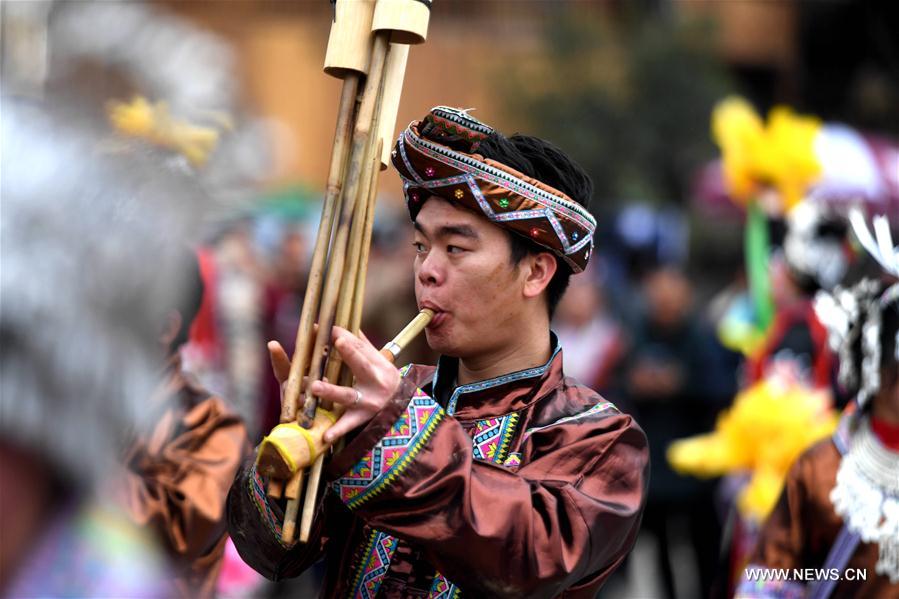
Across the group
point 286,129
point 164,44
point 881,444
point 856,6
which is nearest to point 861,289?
point 881,444

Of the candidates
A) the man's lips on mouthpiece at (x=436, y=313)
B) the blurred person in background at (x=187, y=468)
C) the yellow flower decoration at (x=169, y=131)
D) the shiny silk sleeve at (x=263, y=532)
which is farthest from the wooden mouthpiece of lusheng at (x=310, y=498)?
the yellow flower decoration at (x=169, y=131)

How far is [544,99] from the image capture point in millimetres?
17672

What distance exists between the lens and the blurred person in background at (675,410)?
7.82 metres

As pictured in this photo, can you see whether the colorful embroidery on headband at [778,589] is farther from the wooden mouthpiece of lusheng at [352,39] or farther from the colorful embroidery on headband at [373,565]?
the wooden mouthpiece of lusheng at [352,39]

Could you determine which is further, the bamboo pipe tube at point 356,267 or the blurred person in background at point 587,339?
the blurred person in background at point 587,339

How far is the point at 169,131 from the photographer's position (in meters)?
4.61

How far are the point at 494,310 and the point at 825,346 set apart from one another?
166 inches

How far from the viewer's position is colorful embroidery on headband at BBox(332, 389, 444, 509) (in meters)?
2.37

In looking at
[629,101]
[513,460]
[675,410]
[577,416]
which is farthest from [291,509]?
[629,101]

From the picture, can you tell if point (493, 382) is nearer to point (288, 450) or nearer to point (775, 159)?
point (288, 450)

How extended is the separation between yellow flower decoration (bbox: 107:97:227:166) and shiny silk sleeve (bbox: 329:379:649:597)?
80.8 inches

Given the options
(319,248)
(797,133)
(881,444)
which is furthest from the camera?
(797,133)

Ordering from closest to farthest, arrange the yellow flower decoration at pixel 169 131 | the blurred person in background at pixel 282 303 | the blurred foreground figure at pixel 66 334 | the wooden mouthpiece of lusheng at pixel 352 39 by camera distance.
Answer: the blurred foreground figure at pixel 66 334
the wooden mouthpiece of lusheng at pixel 352 39
the yellow flower decoration at pixel 169 131
the blurred person in background at pixel 282 303

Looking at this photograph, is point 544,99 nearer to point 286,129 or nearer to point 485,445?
point 286,129
